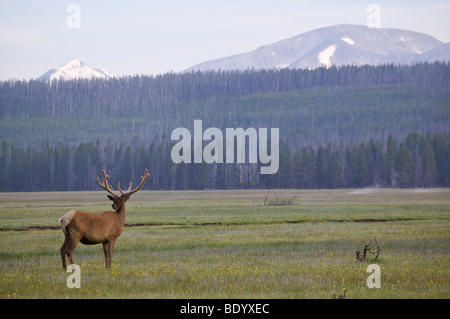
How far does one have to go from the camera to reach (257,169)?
135750 millimetres

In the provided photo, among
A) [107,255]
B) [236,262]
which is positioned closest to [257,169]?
[236,262]

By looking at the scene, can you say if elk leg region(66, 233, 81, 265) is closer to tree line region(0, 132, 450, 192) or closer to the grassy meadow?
the grassy meadow

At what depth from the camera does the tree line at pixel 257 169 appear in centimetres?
12681

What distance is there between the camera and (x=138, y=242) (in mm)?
27953

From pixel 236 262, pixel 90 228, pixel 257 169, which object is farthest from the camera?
pixel 257 169

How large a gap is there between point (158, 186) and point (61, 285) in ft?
400

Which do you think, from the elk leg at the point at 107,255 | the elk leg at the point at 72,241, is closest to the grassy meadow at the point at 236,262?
the elk leg at the point at 107,255

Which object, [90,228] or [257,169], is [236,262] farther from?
[257,169]

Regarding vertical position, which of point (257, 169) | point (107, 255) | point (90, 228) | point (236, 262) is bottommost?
point (236, 262)

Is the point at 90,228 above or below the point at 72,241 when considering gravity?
above

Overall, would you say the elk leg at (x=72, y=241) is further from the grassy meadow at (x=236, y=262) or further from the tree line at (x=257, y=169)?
the tree line at (x=257, y=169)

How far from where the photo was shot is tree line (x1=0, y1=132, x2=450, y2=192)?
127m

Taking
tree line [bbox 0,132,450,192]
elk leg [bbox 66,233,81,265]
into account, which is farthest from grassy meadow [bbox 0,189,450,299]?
tree line [bbox 0,132,450,192]

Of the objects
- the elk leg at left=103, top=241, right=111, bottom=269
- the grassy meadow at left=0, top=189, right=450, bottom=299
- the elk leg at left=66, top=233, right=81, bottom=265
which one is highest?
the elk leg at left=66, top=233, right=81, bottom=265
